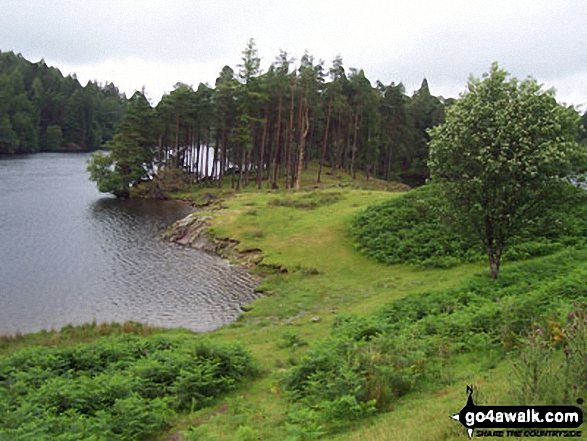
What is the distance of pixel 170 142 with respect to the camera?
3263 inches

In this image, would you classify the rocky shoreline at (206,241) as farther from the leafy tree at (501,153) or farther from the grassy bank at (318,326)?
the leafy tree at (501,153)

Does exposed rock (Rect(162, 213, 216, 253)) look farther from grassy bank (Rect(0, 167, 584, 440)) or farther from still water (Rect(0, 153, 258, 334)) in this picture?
still water (Rect(0, 153, 258, 334))

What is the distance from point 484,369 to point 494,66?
13.6m

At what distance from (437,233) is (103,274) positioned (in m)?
22.8

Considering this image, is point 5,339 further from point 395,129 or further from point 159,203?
point 395,129

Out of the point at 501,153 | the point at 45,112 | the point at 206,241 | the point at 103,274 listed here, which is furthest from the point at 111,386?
the point at 45,112

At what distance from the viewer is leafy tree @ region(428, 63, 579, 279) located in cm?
1862

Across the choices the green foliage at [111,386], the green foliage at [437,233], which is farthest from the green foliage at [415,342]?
the green foliage at [437,233]

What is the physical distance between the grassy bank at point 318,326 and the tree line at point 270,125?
80.5 feet

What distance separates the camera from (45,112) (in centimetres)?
14962

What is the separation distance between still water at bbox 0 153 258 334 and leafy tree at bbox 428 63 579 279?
42.7 ft

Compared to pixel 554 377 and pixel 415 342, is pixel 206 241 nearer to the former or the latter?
pixel 415 342

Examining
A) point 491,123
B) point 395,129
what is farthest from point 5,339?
point 395,129

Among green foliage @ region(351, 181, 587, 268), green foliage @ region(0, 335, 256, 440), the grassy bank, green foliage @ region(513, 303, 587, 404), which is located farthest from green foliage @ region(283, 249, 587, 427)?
green foliage @ region(351, 181, 587, 268)
